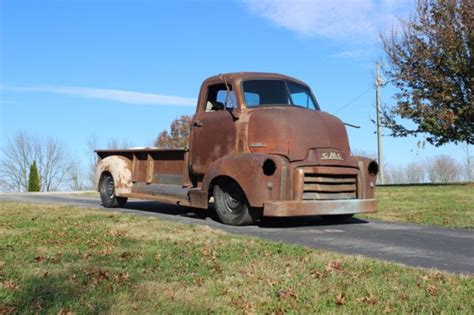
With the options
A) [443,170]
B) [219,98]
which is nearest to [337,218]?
[219,98]

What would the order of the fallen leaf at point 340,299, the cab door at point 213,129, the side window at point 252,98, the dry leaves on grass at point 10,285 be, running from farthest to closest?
the side window at point 252,98
the cab door at point 213,129
the dry leaves on grass at point 10,285
the fallen leaf at point 340,299

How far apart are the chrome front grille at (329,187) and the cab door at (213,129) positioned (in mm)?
1548

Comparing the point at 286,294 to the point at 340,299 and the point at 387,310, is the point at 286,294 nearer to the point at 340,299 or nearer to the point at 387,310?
the point at 340,299

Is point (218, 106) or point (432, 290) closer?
point (432, 290)

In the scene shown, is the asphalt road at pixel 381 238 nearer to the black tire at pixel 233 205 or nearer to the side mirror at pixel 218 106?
the black tire at pixel 233 205

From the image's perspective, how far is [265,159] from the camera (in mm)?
8445

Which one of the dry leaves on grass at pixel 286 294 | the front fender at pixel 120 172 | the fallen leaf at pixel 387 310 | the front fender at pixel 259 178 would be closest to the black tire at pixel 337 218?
the front fender at pixel 259 178

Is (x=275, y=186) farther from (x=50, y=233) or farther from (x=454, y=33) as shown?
(x=454, y=33)

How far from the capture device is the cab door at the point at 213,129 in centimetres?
959

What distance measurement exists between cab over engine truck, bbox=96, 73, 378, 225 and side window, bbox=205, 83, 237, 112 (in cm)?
2

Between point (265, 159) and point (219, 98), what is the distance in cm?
240

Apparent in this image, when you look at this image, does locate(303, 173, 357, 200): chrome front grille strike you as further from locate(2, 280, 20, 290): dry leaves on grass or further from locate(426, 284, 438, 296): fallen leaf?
locate(2, 280, 20, 290): dry leaves on grass

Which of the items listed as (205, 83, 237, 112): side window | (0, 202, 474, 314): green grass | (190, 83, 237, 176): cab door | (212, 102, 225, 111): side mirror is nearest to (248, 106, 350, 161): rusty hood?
(190, 83, 237, 176): cab door

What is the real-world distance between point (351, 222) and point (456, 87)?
14.2 metres
